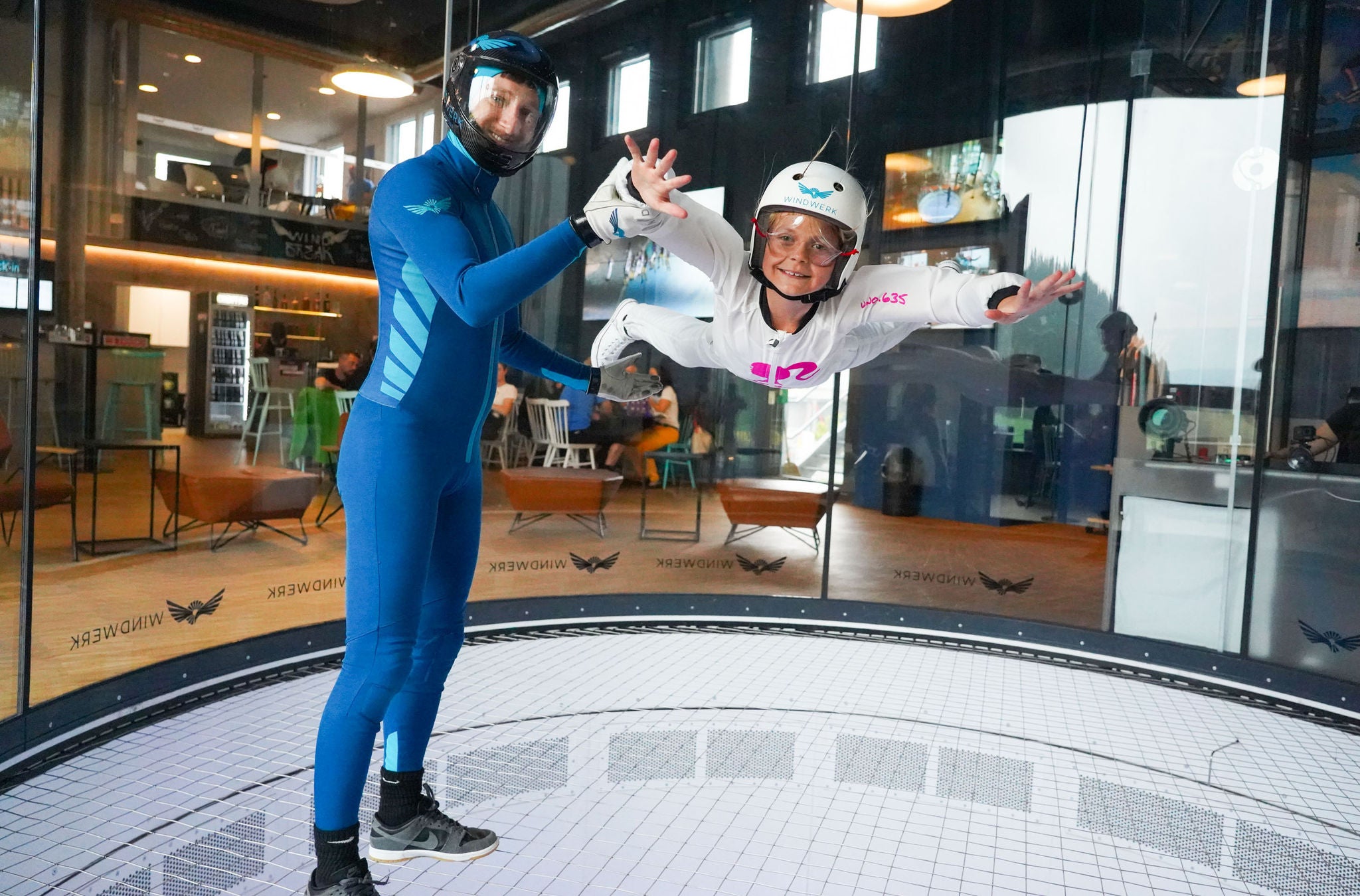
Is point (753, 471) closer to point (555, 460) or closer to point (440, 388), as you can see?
point (555, 460)

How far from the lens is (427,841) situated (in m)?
2.36

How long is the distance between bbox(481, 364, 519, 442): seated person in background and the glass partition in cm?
252

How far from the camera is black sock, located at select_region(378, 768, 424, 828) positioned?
237 cm

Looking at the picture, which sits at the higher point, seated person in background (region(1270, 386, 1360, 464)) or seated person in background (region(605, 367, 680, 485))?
seated person in background (region(1270, 386, 1360, 464))

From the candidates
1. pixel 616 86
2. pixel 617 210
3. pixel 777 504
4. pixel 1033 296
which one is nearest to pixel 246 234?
pixel 616 86

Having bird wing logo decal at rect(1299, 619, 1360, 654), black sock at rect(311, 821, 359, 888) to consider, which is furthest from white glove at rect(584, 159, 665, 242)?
bird wing logo decal at rect(1299, 619, 1360, 654)

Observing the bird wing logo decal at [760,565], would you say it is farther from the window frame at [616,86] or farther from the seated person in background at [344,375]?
the window frame at [616,86]

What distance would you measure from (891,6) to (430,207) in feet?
14.8

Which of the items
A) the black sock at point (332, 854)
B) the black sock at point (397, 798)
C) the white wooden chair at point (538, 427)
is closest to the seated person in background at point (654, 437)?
the white wooden chair at point (538, 427)

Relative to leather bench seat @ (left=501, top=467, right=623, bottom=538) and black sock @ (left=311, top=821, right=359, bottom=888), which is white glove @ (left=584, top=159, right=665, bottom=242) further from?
leather bench seat @ (left=501, top=467, right=623, bottom=538)

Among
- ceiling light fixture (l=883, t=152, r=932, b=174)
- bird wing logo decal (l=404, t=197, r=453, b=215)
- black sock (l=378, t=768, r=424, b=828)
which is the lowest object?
black sock (l=378, t=768, r=424, b=828)

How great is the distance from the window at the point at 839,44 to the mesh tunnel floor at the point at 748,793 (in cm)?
355

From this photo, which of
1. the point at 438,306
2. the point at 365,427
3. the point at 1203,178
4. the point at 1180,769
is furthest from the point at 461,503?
the point at 1203,178

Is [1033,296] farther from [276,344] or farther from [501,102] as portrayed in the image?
A: [276,344]
